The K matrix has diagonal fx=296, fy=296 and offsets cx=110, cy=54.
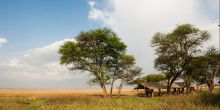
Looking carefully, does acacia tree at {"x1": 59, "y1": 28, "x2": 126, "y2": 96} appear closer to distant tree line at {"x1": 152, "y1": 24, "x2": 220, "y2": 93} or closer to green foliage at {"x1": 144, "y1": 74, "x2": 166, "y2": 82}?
distant tree line at {"x1": 152, "y1": 24, "x2": 220, "y2": 93}

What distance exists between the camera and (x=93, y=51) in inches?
2159

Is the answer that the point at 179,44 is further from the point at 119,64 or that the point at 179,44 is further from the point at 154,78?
the point at 154,78

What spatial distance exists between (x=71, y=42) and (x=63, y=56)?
3.05 meters

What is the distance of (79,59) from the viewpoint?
180ft

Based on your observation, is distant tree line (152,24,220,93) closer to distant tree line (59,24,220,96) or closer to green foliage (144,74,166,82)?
distant tree line (59,24,220,96)

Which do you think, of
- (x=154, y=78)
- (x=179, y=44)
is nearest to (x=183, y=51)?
(x=179, y=44)

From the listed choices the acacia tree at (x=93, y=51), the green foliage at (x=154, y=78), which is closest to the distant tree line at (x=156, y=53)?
the acacia tree at (x=93, y=51)

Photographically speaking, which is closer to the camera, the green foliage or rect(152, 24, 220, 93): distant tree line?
rect(152, 24, 220, 93): distant tree line

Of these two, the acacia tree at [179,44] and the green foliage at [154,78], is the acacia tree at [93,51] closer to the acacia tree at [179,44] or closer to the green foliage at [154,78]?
the acacia tree at [179,44]

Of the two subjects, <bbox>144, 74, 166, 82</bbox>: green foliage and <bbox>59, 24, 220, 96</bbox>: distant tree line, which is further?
<bbox>144, 74, 166, 82</bbox>: green foliage

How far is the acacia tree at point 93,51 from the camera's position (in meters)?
54.6

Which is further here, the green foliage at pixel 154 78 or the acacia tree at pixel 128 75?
the green foliage at pixel 154 78

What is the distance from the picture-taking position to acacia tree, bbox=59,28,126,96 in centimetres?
5456

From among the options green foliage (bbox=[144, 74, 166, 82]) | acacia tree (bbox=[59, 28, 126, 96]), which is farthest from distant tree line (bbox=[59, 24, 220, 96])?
green foliage (bbox=[144, 74, 166, 82])
